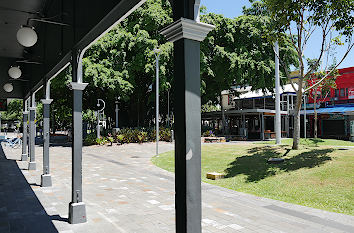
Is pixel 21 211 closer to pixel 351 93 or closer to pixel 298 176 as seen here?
pixel 298 176

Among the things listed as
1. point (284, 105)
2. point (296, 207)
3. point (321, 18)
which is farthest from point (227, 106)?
point (296, 207)

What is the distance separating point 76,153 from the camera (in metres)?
5.27

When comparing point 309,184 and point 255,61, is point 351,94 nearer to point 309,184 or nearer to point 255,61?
point 255,61

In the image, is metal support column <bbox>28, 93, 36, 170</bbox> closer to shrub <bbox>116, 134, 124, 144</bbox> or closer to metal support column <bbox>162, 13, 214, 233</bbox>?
metal support column <bbox>162, 13, 214, 233</bbox>

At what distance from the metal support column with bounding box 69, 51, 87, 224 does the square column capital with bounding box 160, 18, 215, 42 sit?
130 inches

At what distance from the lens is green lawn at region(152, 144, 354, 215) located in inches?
280

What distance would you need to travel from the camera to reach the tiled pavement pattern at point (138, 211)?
16.4ft

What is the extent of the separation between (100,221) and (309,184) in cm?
603

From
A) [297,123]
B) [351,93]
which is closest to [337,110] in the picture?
[351,93]

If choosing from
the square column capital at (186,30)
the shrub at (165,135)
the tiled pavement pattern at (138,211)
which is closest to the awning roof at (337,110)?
the shrub at (165,135)

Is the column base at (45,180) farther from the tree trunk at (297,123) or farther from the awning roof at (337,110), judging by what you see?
the awning roof at (337,110)

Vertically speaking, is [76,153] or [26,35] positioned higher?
[26,35]

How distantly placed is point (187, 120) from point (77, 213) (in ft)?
12.6

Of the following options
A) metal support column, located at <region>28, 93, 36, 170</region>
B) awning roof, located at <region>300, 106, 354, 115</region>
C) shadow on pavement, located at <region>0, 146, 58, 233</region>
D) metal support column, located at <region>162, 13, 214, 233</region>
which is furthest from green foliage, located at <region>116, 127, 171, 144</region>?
metal support column, located at <region>162, 13, 214, 233</region>
